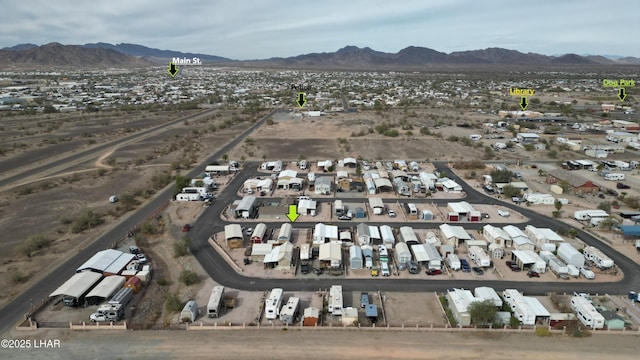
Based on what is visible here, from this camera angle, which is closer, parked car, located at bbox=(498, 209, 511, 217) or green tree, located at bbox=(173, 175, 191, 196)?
parked car, located at bbox=(498, 209, 511, 217)

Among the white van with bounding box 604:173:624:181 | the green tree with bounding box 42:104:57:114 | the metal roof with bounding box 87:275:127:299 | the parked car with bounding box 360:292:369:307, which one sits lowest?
the parked car with bounding box 360:292:369:307

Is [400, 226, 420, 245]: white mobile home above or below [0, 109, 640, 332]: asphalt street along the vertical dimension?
above

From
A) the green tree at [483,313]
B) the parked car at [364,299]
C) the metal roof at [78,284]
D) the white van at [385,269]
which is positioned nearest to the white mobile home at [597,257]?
the green tree at [483,313]

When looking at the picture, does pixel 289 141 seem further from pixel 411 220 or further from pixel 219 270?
pixel 219 270

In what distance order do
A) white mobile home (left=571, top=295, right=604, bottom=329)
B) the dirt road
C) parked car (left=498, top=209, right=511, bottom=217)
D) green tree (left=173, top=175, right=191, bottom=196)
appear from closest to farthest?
the dirt road, white mobile home (left=571, top=295, right=604, bottom=329), parked car (left=498, top=209, right=511, bottom=217), green tree (left=173, top=175, right=191, bottom=196)

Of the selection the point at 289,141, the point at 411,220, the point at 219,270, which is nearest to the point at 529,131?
the point at 289,141

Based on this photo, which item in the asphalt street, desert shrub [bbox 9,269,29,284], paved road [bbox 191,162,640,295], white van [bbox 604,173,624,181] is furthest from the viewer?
white van [bbox 604,173,624,181]

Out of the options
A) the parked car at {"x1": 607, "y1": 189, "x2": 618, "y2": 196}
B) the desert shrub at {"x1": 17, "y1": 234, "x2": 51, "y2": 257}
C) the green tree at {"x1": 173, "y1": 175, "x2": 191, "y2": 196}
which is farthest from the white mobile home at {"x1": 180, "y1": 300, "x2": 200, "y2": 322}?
the parked car at {"x1": 607, "y1": 189, "x2": 618, "y2": 196}

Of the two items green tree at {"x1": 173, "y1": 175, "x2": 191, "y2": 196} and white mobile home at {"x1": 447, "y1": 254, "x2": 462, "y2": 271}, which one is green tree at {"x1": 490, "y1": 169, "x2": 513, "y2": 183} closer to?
white mobile home at {"x1": 447, "y1": 254, "x2": 462, "y2": 271}
